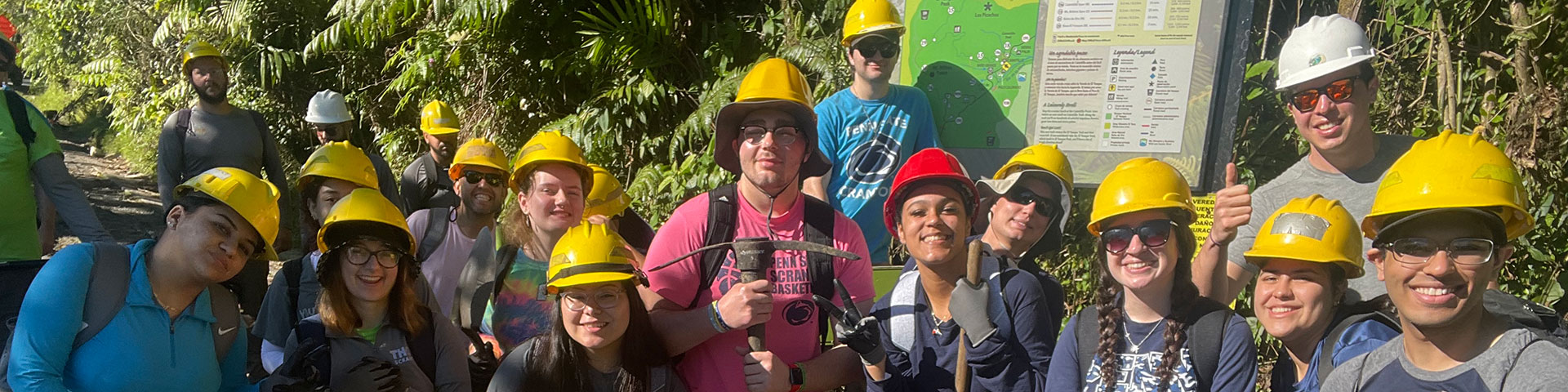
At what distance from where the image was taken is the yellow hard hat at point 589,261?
10.0 ft

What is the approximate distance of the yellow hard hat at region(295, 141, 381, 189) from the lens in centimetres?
416

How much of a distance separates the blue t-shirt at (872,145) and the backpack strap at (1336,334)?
204cm

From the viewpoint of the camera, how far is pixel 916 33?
4.89 meters

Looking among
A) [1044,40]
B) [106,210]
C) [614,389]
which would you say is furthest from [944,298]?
[106,210]

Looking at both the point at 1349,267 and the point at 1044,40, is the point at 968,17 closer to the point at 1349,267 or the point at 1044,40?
the point at 1044,40

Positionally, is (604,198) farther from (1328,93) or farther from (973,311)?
(1328,93)

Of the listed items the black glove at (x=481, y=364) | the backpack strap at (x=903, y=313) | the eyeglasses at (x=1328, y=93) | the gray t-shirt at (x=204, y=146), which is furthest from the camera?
the gray t-shirt at (x=204, y=146)

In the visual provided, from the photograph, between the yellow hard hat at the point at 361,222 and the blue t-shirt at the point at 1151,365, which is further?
the yellow hard hat at the point at 361,222

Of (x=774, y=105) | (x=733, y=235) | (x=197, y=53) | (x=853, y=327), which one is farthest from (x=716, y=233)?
(x=197, y=53)

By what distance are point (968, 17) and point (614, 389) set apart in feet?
8.16

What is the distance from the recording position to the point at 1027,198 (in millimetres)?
3719

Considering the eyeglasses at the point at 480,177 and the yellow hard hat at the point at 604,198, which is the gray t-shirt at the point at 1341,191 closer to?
the yellow hard hat at the point at 604,198

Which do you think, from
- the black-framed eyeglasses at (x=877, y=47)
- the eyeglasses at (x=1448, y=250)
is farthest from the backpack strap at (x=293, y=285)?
the eyeglasses at (x=1448, y=250)

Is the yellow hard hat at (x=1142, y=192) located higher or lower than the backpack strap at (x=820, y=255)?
higher
